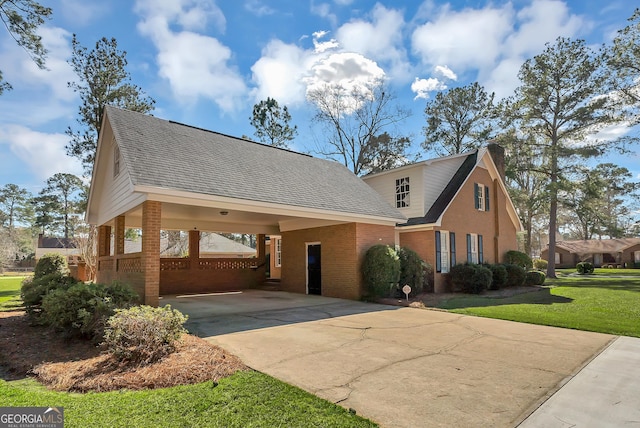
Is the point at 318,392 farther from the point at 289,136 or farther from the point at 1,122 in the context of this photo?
the point at 289,136

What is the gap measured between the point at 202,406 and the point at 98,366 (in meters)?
2.41

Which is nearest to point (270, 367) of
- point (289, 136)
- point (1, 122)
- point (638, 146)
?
point (1, 122)

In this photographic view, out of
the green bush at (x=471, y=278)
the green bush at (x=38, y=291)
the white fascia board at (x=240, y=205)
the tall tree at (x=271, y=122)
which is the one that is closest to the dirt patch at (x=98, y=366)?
the green bush at (x=38, y=291)

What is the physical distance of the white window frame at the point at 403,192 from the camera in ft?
57.6

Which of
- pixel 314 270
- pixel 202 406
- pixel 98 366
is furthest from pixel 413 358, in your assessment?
pixel 314 270

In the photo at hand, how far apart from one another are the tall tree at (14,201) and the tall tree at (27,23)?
59.7 metres

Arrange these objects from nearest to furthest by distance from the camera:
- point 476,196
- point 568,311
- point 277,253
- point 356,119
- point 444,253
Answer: point 568,311, point 444,253, point 476,196, point 277,253, point 356,119

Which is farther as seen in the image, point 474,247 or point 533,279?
point 533,279

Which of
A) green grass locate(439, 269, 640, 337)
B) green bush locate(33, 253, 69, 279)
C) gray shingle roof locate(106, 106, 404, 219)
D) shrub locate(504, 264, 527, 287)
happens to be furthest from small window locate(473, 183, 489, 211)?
green bush locate(33, 253, 69, 279)

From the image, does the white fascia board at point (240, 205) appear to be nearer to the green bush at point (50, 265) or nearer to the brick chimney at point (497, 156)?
the green bush at point (50, 265)

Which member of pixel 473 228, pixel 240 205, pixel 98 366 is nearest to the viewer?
pixel 98 366

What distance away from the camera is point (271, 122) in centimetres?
3077

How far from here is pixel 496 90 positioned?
2998 centimetres

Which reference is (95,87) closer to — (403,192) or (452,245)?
(403,192)
